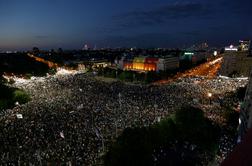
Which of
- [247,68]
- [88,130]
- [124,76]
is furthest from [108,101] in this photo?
[247,68]

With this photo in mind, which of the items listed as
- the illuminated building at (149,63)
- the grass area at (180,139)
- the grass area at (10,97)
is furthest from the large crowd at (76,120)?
the illuminated building at (149,63)

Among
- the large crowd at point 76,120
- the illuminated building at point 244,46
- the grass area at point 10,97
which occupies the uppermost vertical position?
the illuminated building at point 244,46

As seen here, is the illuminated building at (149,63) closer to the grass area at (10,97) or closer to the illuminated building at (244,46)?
the illuminated building at (244,46)

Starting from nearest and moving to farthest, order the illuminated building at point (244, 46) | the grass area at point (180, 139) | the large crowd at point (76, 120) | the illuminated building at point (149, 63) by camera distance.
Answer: the grass area at point (180, 139) → the large crowd at point (76, 120) → the illuminated building at point (149, 63) → the illuminated building at point (244, 46)

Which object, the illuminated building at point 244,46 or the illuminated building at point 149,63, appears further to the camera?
the illuminated building at point 244,46

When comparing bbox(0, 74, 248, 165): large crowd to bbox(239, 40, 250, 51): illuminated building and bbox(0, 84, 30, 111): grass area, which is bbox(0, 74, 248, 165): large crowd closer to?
bbox(0, 84, 30, 111): grass area

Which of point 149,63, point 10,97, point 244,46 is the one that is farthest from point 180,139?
point 244,46

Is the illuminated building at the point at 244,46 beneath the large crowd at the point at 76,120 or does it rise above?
above

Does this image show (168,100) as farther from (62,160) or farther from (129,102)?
(62,160)

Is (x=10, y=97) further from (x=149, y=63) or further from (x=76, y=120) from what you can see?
(x=149, y=63)
